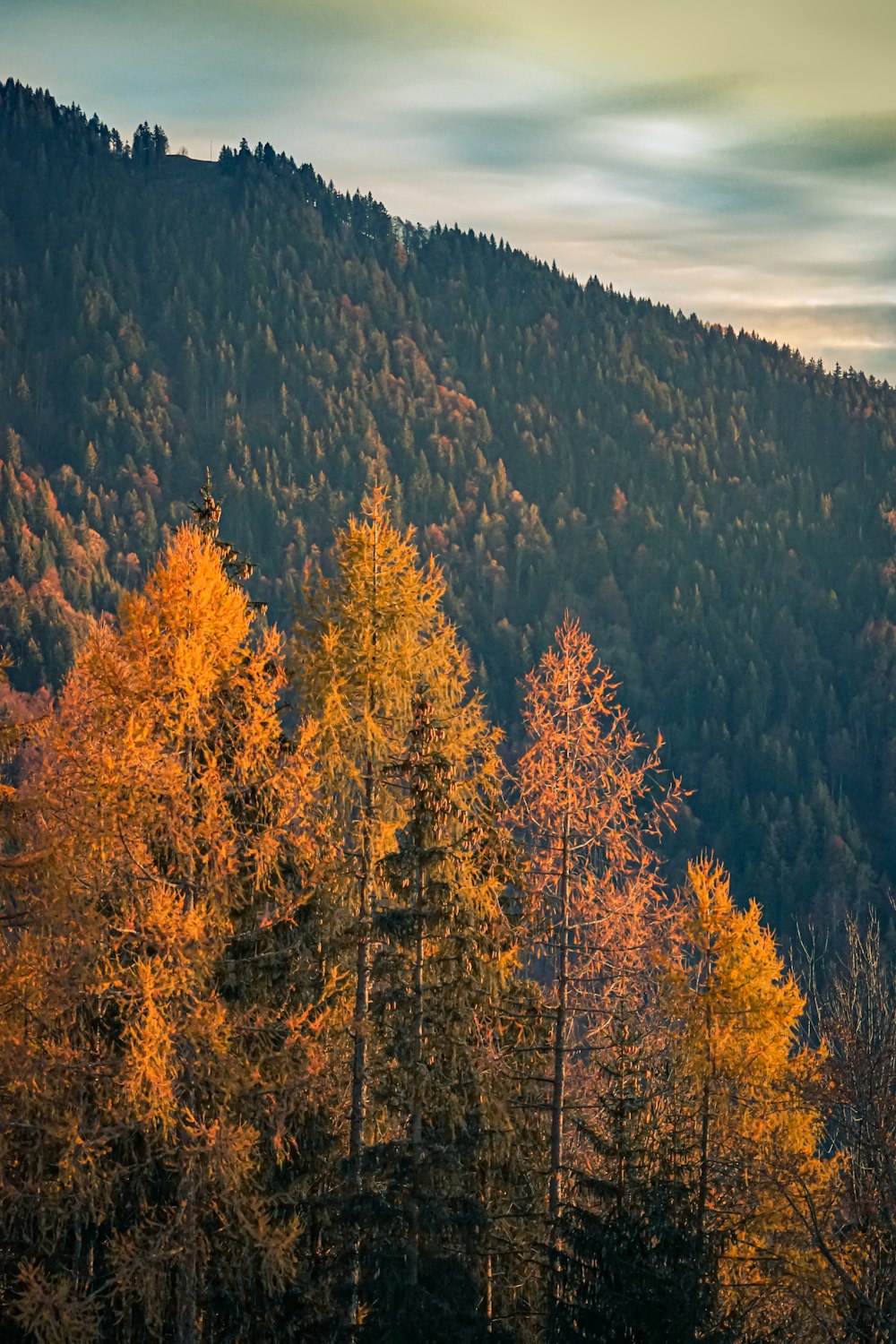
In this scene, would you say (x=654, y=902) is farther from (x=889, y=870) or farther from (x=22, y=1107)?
(x=889, y=870)

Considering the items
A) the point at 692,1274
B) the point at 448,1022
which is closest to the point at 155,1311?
the point at 448,1022

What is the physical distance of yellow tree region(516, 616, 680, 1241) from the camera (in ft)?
61.0

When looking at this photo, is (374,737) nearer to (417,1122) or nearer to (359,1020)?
(359,1020)

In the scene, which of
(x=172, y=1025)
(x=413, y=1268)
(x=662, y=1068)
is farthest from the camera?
(x=662, y=1068)

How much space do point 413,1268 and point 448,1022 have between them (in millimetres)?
2805

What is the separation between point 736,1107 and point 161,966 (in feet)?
35.4

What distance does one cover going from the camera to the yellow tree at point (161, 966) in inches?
593

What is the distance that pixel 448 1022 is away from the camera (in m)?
18.4

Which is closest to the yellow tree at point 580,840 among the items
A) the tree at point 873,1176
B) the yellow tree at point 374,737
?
the yellow tree at point 374,737

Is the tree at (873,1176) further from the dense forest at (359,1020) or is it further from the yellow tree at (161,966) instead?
the yellow tree at (161,966)

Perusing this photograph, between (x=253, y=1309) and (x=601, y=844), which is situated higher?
(x=601, y=844)

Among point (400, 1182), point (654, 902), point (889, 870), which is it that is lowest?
point (400, 1182)

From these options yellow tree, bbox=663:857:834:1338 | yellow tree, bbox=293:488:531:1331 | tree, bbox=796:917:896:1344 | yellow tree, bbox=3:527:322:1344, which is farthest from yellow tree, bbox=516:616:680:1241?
yellow tree, bbox=3:527:322:1344

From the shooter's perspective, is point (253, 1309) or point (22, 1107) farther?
point (253, 1309)
